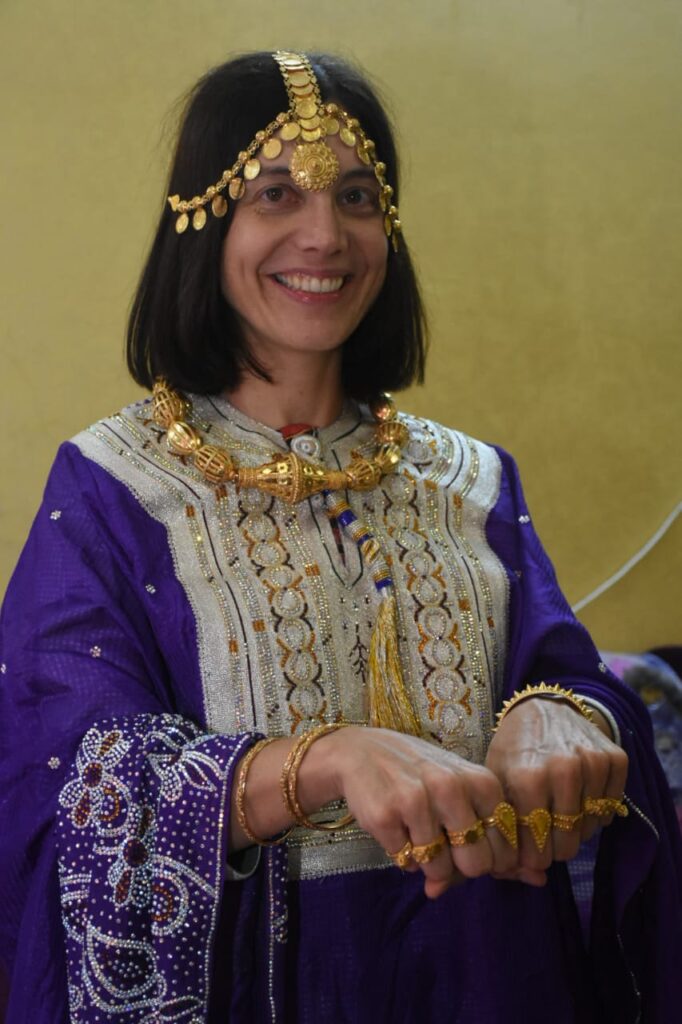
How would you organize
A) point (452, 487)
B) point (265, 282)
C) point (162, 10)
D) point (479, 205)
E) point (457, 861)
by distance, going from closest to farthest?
point (457, 861)
point (265, 282)
point (452, 487)
point (162, 10)
point (479, 205)

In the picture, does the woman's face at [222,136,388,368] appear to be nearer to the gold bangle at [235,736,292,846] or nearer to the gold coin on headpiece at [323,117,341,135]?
the gold coin on headpiece at [323,117,341,135]

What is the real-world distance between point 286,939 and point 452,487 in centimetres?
60

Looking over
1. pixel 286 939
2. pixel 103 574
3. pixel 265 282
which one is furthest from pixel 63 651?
pixel 265 282

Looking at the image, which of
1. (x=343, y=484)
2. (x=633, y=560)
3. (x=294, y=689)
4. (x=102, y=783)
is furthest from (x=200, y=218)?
(x=633, y=560)

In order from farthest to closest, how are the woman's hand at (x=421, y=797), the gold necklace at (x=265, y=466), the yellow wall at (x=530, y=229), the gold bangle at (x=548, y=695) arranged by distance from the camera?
1. the yellow wall at (x=530, y=229)
2. the gold necklace at (x=265, y=466)
3. the gold bangle at (x=548, y=695)
4. the woman's hand at (x=421, y=797)

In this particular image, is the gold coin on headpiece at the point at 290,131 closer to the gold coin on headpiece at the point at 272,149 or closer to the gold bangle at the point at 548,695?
the gold coin on headpiece at the point at 272,149

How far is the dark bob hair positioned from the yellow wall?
149cm

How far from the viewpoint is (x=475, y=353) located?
336 centimetres

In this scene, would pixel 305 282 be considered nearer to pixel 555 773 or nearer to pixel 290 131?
pixel 290 131

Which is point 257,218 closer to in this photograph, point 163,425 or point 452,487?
point 163,425

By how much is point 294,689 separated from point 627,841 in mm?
415

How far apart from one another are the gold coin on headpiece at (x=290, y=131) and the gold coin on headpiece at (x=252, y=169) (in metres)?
0.04

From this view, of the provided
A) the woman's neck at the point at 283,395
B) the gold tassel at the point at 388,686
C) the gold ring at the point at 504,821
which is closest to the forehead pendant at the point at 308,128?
the woman's neck at the point at 283,395

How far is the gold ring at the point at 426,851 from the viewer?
105cm
